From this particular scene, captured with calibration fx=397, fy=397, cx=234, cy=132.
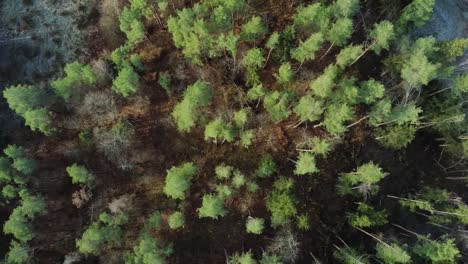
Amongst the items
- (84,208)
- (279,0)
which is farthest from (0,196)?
(279,0)

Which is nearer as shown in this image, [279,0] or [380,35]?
[380,35]

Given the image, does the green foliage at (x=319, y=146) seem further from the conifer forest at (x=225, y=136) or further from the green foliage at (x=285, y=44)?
the green foliage at (x=285, y=44)

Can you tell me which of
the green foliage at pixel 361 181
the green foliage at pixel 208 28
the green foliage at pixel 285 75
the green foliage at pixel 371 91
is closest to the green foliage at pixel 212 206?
the green foliage at pixel 361 181

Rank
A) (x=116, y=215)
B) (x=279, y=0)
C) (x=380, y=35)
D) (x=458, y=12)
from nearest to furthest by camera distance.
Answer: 1. (x=380, y=35)
2. (x=116, y=215)
3. (x=279, y=0)
4. (x=458, y=12)

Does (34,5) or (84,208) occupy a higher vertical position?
(34,5)

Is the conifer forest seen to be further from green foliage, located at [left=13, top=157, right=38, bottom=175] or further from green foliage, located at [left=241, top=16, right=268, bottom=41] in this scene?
green foliage, located at [left=241, top=16, right=268, bottom=41]

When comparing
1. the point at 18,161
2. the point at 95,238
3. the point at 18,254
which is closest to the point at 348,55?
the point at 95,238

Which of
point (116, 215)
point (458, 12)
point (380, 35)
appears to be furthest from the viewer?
point (458, 12)

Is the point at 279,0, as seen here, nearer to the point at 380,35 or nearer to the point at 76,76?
the point at 380,35
